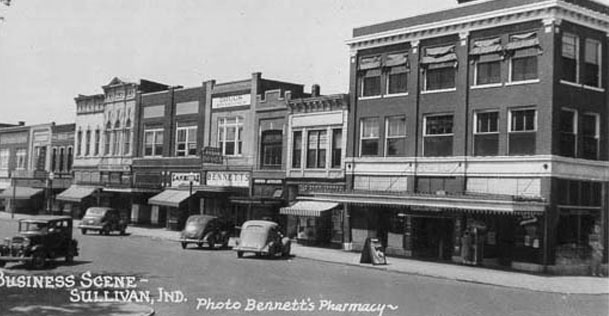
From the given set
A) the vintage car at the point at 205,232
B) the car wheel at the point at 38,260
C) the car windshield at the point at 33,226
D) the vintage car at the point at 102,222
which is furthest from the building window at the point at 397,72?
the car wheel at the point at 38,260

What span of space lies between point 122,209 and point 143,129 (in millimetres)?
6704

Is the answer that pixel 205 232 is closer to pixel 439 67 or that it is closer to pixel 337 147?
pixel 337 147

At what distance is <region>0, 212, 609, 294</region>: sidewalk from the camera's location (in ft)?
80.4

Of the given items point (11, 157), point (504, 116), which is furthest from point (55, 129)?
point (504, 116)

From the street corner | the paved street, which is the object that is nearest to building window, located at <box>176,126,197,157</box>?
the paved street

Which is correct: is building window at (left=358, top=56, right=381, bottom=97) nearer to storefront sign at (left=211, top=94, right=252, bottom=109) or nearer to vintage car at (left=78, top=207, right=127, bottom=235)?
storefront sign at (left=211, top=94, right=252, bottom=109)

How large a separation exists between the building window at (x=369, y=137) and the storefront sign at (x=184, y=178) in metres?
15.1

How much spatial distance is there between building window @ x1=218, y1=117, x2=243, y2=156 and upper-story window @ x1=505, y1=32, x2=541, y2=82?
20.0m

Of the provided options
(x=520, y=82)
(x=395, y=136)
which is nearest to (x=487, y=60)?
(x=520, y=82)

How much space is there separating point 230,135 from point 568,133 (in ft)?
75.7

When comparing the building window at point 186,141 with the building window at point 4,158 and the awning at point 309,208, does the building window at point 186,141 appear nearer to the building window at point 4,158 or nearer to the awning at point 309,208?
the awning at point 309,208

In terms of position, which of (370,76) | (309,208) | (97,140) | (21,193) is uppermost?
(370,76)

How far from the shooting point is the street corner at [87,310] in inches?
556

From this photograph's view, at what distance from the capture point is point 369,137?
37.0m
